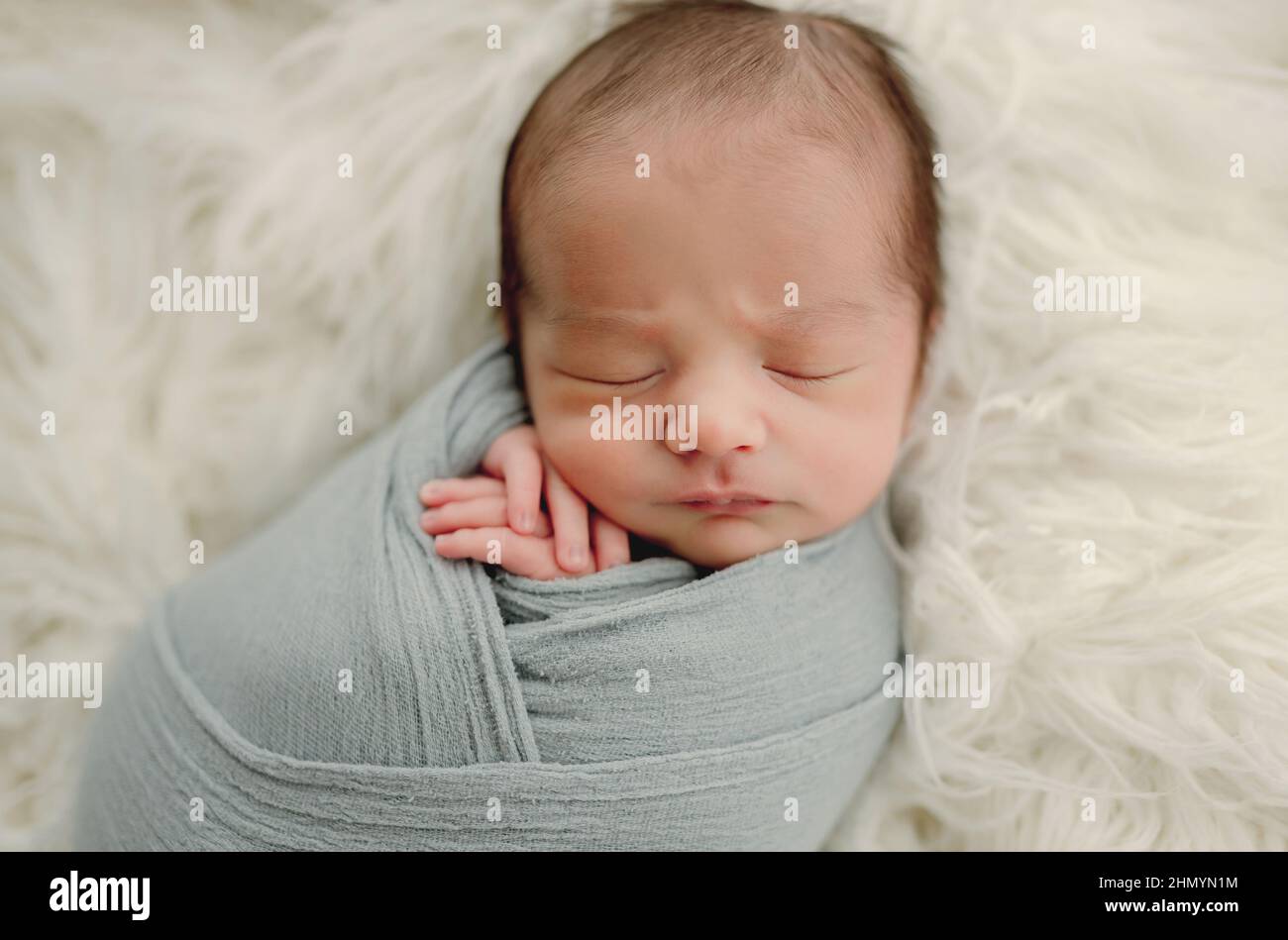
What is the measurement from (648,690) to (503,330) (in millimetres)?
411

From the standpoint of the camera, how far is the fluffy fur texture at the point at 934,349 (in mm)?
999

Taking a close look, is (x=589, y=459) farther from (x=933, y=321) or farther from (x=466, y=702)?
(x=933, y=321)

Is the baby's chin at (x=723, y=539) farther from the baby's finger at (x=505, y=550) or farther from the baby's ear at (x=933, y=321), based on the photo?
the baby's ear at (x=933, y=321)

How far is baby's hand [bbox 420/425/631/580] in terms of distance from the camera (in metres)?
0.95

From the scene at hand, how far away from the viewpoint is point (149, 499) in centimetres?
118

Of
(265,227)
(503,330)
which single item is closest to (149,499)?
(265,227)

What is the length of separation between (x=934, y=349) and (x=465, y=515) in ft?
1.62

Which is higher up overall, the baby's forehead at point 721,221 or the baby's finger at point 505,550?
the baby's forehead at point 721,221

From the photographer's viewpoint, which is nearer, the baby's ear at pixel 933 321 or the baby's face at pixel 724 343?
the baby's face at pixel 724 343

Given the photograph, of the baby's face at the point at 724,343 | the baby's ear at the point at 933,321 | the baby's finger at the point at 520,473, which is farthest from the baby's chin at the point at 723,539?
the baby's ear at the point at 933,321

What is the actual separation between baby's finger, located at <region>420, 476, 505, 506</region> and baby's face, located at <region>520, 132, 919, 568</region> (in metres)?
0.06

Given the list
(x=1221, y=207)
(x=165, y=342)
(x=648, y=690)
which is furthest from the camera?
(x=165, y=342)
